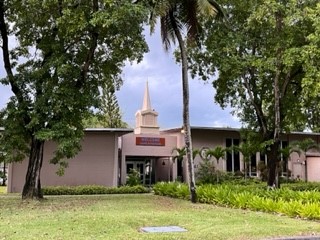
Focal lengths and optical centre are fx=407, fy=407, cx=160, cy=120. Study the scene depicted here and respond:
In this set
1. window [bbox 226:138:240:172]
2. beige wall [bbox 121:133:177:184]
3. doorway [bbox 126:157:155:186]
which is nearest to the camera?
beige wall [bbox 121:133:177:184]

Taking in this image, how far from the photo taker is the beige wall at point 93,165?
26223mm

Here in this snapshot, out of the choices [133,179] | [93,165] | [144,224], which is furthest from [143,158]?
[144,224]

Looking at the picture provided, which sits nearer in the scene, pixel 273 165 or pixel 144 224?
pixel 144 224

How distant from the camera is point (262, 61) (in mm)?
18781

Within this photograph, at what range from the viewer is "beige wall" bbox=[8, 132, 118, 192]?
26.2m

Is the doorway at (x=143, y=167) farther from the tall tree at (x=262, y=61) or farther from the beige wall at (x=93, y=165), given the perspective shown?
the tall tree at (x=262, y=61)

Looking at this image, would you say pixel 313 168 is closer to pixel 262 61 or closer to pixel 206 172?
pixel 206 172

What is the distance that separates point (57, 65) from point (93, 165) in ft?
39.3

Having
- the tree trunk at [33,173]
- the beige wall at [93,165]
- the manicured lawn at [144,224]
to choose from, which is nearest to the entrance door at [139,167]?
the beige wall at [93,165]

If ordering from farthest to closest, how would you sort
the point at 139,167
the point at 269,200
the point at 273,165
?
the point at 139,167
the point at 273,165
the point at 269,200

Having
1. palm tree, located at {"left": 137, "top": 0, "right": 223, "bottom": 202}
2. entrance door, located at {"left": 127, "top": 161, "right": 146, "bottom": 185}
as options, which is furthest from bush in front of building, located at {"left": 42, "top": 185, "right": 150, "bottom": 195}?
palm tree, located at {"left": 137, "top": 0, "right": 223, "bottom": 202}

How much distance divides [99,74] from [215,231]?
11563mm

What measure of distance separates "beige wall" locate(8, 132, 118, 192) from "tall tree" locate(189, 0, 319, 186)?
26.6 feet

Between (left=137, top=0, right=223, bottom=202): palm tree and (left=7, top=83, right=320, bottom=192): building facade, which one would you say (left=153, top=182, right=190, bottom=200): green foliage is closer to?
(left=137, top=0, right=223, bottom=202): palm tree
